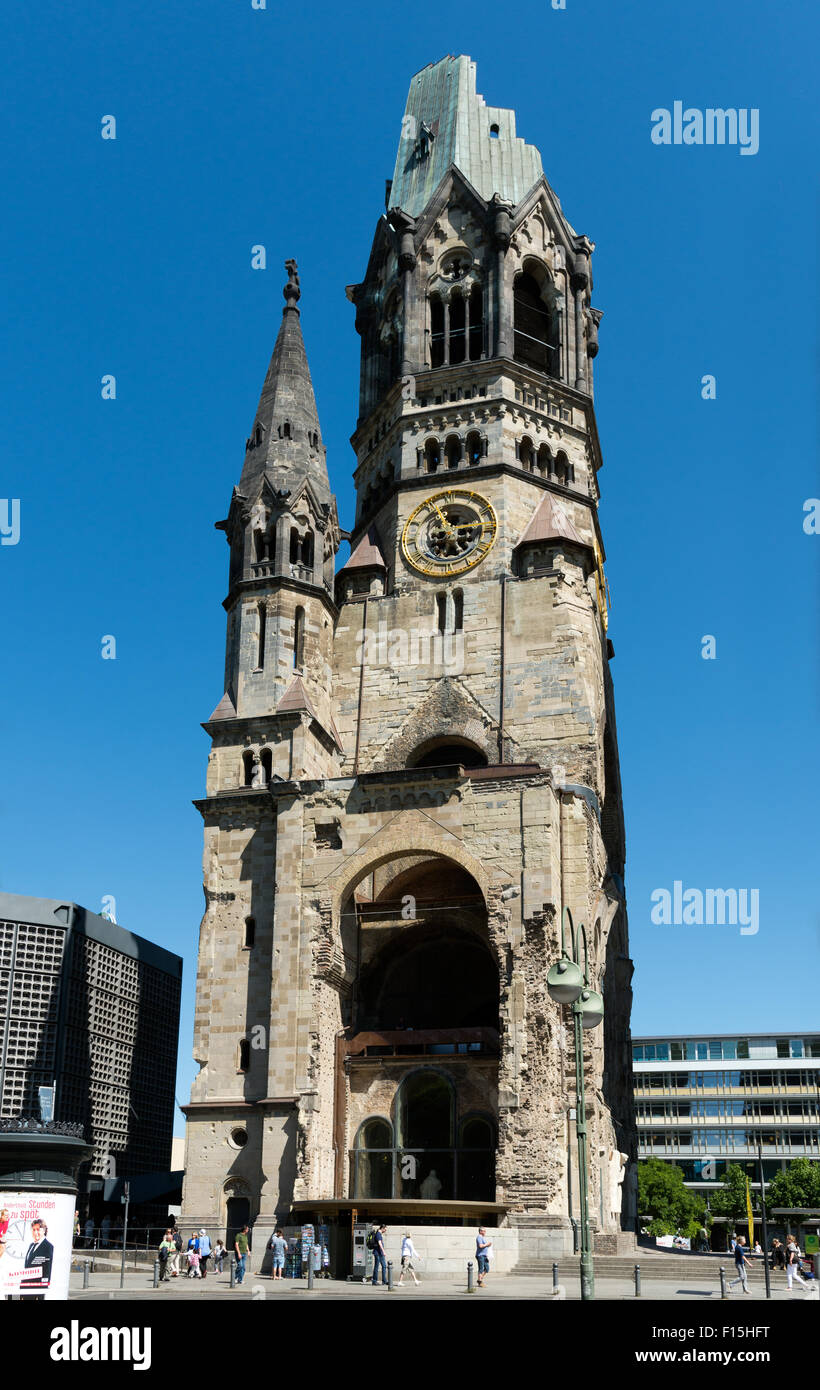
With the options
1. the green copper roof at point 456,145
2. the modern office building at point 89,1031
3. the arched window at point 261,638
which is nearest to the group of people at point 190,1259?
the modern office building at point 89,1031

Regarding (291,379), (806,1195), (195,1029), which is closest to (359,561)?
(291,379)

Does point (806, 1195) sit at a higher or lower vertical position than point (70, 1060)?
lower

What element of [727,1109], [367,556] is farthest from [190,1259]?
[727,1109]

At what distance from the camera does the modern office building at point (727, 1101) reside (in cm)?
9569

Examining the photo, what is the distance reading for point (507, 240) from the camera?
181 ft

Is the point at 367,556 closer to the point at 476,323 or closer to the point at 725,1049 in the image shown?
the point at 476,323

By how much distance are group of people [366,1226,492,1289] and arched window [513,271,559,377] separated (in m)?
36.6

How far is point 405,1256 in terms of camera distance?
3147 cm

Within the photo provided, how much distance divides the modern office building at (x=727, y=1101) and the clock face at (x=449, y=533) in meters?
55.5

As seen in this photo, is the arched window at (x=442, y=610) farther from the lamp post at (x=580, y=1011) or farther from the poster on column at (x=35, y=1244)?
the poster on column at (x=35, y=1244)

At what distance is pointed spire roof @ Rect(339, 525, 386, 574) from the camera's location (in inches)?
2095

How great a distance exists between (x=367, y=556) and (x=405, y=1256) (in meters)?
28.8
